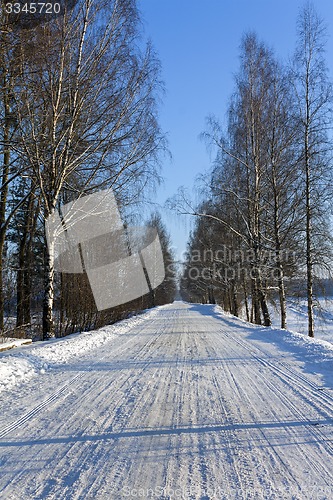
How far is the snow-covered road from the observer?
252 cm

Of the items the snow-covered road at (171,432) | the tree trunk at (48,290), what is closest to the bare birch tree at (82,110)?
the tree trunk at (48,290)

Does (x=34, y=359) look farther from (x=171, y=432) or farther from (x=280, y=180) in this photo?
(x=280, y=180)

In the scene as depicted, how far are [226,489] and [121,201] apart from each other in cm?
1026

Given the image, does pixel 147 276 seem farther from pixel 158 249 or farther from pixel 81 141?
pixel 81 141

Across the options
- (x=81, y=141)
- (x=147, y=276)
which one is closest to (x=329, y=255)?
(x=81, y=141)

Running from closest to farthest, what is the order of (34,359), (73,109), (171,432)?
(171,432), (34,359), (73,109)

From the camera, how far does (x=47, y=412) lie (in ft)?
13.3

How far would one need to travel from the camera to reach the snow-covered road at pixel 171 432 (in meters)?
2.52

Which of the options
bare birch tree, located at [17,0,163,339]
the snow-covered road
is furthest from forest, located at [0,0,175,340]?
the snow-covered road

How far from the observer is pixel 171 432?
3434 millimetres

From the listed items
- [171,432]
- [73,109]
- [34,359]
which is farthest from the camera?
[73,109]

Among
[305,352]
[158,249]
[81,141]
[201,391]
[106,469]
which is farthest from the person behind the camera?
[158,249]

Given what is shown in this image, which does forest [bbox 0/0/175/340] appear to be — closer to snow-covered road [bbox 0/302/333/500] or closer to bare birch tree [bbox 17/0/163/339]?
bare birch tree [bbox 17/0/163/339]

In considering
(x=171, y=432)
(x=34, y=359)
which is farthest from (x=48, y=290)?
(x=171, y=432)
